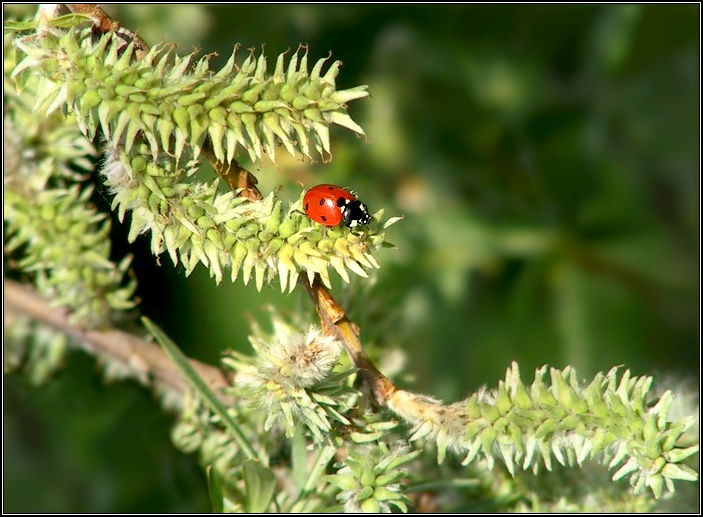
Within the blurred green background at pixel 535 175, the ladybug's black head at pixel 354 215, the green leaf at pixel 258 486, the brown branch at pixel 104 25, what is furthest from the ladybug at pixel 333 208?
the blurred green background at pixel 535 175

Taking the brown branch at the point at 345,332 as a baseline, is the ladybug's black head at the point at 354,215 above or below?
above

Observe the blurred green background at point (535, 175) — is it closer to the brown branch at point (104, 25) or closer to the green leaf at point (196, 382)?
the green leaf at point (196, 382)

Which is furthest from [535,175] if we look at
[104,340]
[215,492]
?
[215,492]

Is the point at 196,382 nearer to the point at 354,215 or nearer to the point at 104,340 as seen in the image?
the point at 354,215

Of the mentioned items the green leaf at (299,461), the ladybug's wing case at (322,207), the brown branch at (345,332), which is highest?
the ladybug's wing case at (322,207)

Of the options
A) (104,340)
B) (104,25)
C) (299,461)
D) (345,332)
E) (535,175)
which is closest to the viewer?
(104,25)

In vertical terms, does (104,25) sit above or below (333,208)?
above

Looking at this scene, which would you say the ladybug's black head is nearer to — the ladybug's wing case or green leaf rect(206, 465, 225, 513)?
the ladybug's wing case
